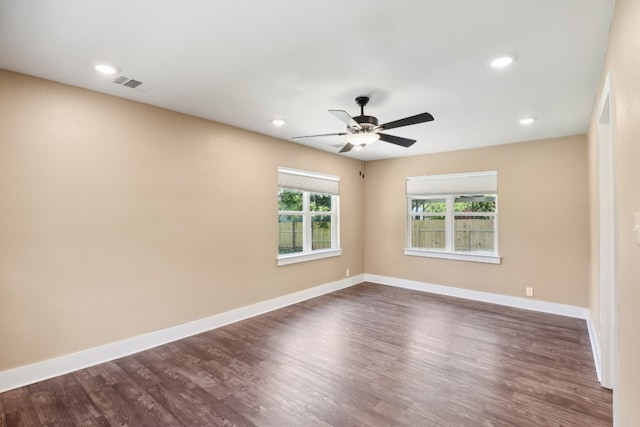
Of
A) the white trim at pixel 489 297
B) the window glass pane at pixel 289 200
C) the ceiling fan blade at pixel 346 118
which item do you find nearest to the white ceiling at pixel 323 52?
the ceiling fan blade at pixel 346 118

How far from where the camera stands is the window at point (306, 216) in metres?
4.90

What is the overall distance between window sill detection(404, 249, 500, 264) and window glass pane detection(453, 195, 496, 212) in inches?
29.2

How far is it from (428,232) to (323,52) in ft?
14.4

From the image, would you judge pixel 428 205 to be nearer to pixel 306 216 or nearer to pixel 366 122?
pixel 306 216

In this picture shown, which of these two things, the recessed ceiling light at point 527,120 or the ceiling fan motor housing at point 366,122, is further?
the recessed ceiling light at point 527,120

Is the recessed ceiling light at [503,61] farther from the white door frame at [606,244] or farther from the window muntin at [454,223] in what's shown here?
the window muntin at [454,223]

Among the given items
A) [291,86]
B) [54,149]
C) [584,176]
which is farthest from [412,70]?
[584,176]

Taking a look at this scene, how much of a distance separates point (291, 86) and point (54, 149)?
7.06 feet

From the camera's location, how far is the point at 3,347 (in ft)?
8.21

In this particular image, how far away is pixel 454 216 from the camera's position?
Result: 5488mm

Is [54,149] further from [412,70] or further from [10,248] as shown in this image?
[412,70]

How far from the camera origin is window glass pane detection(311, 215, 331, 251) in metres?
5.50

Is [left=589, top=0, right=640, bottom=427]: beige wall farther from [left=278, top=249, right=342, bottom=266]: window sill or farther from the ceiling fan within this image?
[left=278, top=249, right=342, bottom=266]: window sill

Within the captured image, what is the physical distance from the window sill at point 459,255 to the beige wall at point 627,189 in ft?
10.9
